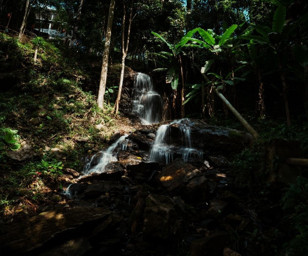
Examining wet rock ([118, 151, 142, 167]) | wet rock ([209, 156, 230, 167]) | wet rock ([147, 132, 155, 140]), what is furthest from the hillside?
wet rock ([209, 156, 230, 167])

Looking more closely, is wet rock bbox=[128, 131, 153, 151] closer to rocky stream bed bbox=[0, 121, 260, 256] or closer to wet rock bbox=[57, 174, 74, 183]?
rocky stream bed bbox=[0, 121, 260, 256]

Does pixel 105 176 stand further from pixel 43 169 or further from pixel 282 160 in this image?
pixel 282 160

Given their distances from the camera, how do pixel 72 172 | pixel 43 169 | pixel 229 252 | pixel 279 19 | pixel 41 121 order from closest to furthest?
pixel 229 252 < pixel 279 19 < pixel 43 169 < pixel 72 172 < pixel 41 121

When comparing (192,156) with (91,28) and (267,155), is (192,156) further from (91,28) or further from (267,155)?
(91,28)

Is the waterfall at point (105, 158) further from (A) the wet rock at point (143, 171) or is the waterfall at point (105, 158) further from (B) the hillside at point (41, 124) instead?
(A) the wet rock at point (143, 171)

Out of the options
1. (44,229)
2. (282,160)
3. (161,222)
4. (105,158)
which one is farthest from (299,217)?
(105,158)

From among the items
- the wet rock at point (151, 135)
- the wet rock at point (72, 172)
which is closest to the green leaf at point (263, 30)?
the wet rock at point (151, 135)

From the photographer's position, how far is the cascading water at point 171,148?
6883 millimetres

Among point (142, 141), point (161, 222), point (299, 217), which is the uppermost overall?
point (142, 141)

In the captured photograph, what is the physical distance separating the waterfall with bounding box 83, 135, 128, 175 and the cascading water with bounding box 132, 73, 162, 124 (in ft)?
18.0

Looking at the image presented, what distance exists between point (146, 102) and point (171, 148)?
7.01 metres

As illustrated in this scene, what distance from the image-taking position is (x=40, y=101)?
8664mm

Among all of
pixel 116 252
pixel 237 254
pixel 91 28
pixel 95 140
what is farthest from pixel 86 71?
pixel 237 254

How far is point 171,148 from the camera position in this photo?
766cm
